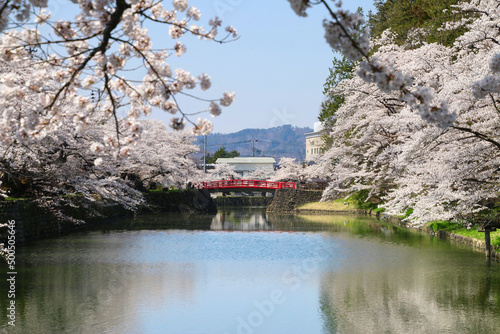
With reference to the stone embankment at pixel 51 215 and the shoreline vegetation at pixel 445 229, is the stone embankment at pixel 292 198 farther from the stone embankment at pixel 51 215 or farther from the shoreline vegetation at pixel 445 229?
the stone embankment at pixel 51 215

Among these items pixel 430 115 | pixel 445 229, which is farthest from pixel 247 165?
pixel 430 115

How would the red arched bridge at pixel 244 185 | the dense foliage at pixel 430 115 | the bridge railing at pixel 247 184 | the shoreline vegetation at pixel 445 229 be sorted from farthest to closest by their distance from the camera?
the red arched bridge at pixel 244 185
the bridge railing at pixel 247 184
the shoreline vegetation at pixel 445 229
the dense foliage at pixel 430 115

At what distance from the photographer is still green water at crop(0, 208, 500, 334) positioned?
8.94 metres

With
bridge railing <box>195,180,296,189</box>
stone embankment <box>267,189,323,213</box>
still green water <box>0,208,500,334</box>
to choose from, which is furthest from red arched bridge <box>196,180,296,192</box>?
still green water <box>0,208,500,334</box>

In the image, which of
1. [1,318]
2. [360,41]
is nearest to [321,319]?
[1,318]

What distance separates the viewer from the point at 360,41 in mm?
4457

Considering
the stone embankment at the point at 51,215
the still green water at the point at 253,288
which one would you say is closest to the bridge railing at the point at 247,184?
the stone embankment at the point at 51,215

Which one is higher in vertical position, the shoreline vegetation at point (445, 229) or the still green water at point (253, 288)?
the shoreline vegetation at point (445, 229)

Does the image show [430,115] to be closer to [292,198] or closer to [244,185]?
[292,198]

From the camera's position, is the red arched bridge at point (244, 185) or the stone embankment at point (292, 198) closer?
the stone embankment at point (292, 198)

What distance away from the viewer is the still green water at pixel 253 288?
8.94 m

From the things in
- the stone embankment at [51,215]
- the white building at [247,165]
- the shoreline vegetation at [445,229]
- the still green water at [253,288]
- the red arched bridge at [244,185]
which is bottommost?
the still green water at [253,288]

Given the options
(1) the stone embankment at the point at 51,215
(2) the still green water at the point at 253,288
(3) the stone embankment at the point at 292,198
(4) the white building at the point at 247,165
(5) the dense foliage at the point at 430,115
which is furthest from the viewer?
(4) the white building at the point at 247,165

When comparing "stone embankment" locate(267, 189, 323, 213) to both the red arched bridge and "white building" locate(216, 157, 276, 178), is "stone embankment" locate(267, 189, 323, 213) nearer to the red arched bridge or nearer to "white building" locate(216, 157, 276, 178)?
the red arched bridge
